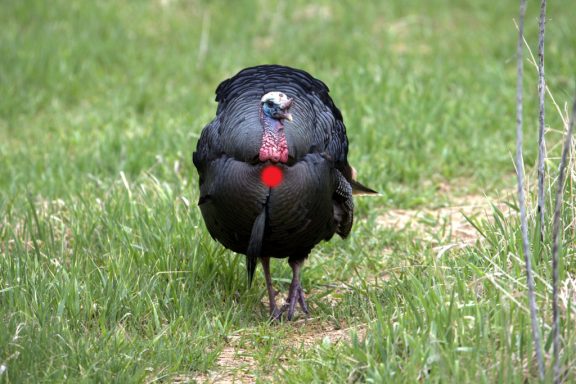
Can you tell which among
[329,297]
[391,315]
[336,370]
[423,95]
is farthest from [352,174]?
[423,95]

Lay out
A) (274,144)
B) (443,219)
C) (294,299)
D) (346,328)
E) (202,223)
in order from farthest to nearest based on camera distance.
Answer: (443,219)
(202,223)
(294,299)
(346,328)
(274,144)

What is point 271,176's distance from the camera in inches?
156

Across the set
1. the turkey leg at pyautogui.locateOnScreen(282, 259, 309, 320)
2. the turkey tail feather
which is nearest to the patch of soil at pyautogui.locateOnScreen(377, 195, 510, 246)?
the turkey leg at pyautogui.locateOnScreen(282, 259, 309, 320)

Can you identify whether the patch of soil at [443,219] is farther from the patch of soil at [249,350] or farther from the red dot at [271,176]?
the red dot at [271,176]

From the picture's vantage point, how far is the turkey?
398 cm

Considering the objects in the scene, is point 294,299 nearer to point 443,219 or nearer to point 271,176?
point 271,176

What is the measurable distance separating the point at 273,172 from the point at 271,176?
0.06ft

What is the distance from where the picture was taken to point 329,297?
4.86m

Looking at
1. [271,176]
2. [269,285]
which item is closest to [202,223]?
[269,285]

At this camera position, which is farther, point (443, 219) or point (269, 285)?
point (443, 219)

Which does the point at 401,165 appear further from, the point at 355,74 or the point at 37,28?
the point at 37,28

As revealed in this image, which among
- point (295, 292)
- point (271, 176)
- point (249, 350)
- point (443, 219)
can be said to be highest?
point (271, 176)

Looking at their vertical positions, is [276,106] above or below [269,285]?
above

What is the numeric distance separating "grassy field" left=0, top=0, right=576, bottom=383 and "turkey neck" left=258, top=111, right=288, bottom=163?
716mm
